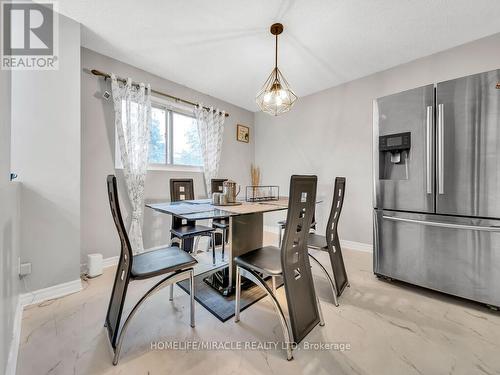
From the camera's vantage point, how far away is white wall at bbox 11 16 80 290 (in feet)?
5.53

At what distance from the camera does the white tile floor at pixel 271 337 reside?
113 centimetres

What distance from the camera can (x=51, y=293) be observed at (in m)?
1.78

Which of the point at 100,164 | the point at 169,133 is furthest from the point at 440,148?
the point at 100,164

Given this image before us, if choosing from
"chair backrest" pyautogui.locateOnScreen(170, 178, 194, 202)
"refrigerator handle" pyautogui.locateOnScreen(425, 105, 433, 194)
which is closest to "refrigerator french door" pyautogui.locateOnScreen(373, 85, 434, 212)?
"refrigerator handle" pyautogui.locateOnScreen(425, 105, 433, 194)

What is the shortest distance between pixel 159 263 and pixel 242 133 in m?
3.31

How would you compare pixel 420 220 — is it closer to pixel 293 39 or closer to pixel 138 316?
pixel 293 39

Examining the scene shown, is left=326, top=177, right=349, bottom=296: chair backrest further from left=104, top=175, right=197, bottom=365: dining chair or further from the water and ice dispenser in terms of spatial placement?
left=104, top=175, right=197, bottom=365: dining chair

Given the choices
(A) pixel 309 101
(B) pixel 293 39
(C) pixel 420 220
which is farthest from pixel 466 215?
(A) pixel 309 101

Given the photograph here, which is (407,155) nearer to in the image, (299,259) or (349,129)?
(349,129)

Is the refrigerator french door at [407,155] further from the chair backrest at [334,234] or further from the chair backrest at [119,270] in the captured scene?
the chair backrest at [119,270]

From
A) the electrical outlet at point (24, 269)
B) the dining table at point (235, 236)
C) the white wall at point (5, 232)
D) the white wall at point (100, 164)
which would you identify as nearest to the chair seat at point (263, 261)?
the dining table at point (235, 236)

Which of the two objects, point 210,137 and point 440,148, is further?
point 210,137

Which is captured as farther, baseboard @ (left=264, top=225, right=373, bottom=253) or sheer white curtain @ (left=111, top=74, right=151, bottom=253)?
baseboard @ (left=264, top=225, right=373, bottom=253)

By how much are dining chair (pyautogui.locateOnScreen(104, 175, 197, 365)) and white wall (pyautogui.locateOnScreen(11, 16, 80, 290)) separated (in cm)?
92
